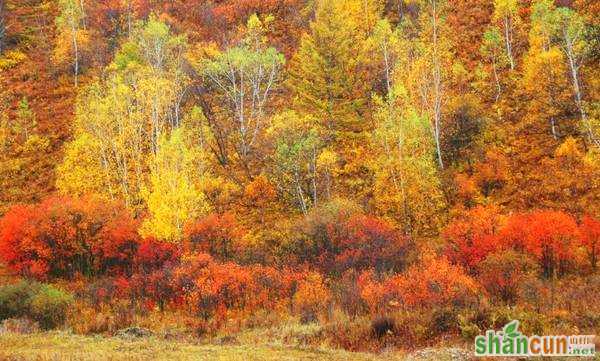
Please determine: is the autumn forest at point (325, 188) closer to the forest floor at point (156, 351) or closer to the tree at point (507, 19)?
the tree at point (507, 19)

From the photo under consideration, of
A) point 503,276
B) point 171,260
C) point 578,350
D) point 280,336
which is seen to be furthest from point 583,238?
point 171,260

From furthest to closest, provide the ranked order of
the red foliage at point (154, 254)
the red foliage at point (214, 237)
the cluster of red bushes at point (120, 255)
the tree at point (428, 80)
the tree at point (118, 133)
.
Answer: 1. the tree at point (118, 133)
2. the tree at point (428, 80)
3. the red foliage at point (214, 237)
4. the red foliage at point (154, 254)
5. the cluster of red bushes at point (120, 255)

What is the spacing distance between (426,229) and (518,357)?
19.6m

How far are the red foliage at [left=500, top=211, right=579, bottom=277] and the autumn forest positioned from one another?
0.34ft

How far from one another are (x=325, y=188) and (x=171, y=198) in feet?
37.4

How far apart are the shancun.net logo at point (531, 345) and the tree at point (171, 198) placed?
2052 centimetres

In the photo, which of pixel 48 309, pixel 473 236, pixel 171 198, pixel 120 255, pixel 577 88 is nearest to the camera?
pixel 48 309

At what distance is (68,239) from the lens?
33.1 m

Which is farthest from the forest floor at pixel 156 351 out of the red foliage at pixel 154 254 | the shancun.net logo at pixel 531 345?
the red foliage at pixel 154 254

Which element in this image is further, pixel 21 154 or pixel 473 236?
pixel 21 154

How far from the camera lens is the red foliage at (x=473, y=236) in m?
28.6

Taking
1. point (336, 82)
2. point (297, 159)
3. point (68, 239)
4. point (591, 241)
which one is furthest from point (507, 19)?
point (68, 239)

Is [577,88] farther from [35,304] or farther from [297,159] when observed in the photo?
[35,304]

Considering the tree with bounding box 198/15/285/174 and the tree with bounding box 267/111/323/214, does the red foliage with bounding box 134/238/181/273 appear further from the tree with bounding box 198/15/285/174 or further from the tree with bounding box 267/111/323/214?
the tree with bounding box 198/15/285/174
